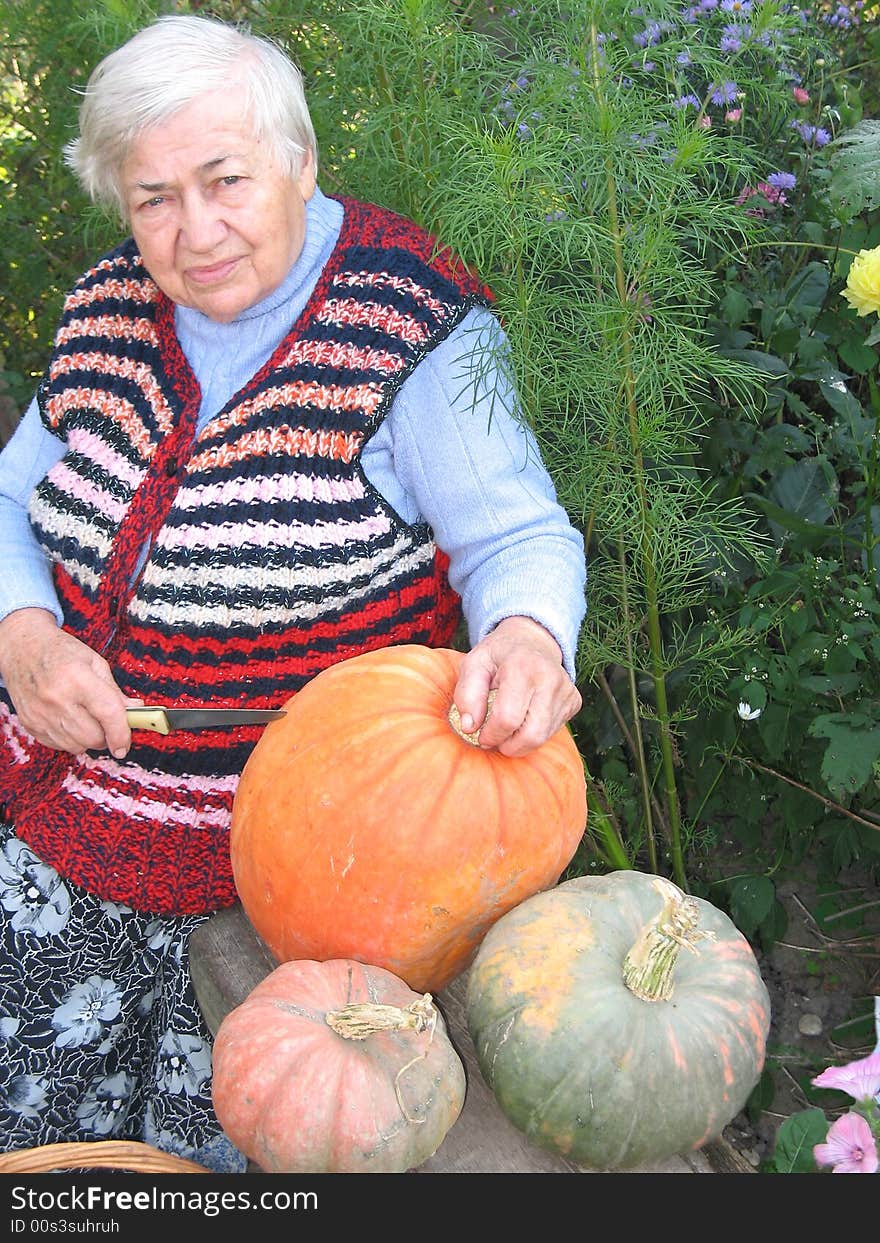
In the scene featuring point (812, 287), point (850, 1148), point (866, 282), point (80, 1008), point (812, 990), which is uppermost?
point (866, 282)

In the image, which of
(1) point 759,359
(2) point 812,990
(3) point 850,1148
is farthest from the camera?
(2) point 812,990

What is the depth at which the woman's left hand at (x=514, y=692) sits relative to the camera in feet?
3.67

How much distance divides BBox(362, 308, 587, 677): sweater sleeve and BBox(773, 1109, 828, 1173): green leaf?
21.6 inches

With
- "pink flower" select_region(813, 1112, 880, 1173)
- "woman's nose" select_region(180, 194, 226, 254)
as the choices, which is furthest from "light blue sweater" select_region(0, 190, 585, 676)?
"pink flower" select_region(813, 1112, 880, 1173)

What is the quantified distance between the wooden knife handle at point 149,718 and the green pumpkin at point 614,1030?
1.61ft

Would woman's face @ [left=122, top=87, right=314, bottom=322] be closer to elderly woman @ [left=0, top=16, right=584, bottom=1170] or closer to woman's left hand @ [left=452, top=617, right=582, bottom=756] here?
elderly woman @ [left=0, top=16, right=584, bottom=1170]

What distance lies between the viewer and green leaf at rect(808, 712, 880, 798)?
145cm

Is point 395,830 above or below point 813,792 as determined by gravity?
above

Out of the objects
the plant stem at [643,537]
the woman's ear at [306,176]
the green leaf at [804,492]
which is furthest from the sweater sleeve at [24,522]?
the green leaf at [804,492]

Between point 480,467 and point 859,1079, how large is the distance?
74 cm

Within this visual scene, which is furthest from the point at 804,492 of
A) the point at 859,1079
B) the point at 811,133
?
the point at 859,1079

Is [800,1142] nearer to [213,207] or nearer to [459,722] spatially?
[459,722]

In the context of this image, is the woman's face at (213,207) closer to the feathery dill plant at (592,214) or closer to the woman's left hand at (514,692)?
the feathery dill plant at (592,214)

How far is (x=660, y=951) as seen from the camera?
962 millimetres
